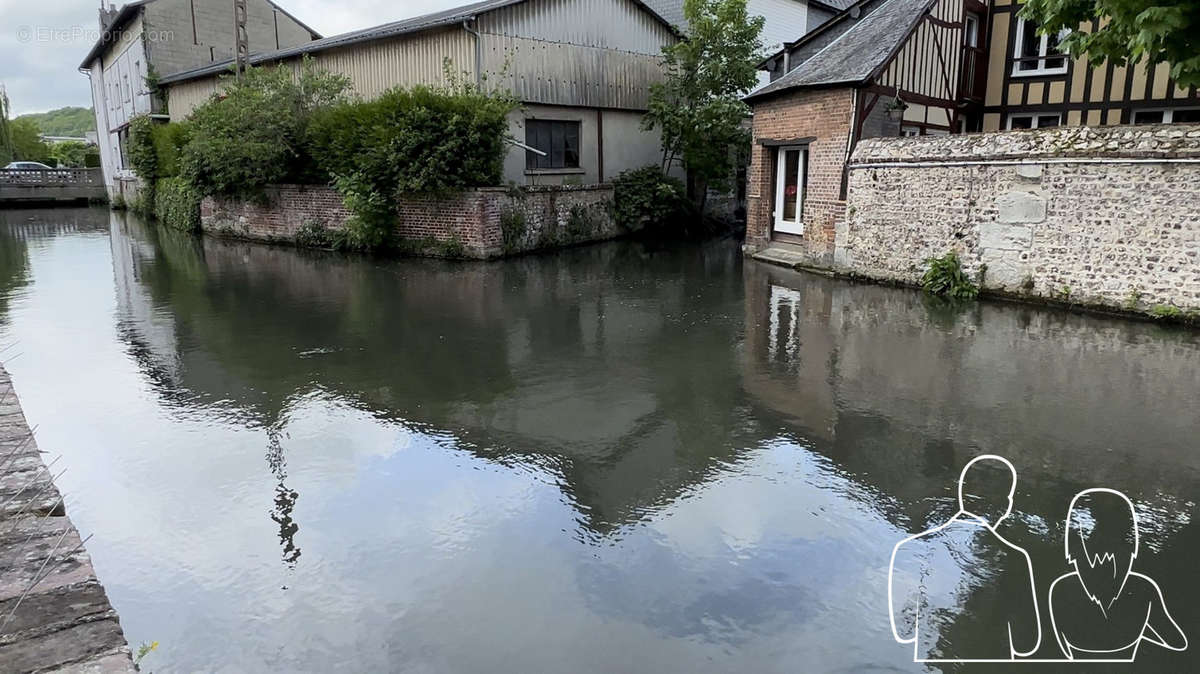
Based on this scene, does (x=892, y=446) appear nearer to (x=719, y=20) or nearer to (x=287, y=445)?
(x=287, y=445)

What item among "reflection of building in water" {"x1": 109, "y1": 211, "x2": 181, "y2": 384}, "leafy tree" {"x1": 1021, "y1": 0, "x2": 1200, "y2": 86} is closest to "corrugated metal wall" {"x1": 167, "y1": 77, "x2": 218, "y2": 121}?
"reflection of building in water" {"x1": 109, "y1": 211, "x2": 181, "y2": 384}

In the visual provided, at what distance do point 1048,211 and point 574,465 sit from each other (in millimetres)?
7934

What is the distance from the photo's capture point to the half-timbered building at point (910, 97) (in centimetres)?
1272

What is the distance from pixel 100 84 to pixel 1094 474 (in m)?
42.5

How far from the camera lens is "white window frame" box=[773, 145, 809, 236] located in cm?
1402

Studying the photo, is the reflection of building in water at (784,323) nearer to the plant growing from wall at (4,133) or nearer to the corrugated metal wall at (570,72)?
the corrugated metal wall at (570,72)

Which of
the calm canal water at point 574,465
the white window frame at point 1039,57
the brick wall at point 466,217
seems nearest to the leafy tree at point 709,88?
the brick wall at point 466,217

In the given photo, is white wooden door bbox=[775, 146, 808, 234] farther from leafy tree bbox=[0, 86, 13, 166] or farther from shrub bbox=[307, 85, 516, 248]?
leafy tree bbox=[0, 86, 13, 166]

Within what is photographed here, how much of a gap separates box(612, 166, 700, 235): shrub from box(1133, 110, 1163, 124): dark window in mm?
9245

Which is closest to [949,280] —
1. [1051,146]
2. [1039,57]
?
[1051,146]

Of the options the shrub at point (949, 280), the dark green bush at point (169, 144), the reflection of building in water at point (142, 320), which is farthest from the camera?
the dark green bush at point (169, 144)

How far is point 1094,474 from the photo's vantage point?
4852 mm

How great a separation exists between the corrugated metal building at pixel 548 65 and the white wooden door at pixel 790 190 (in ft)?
17.7

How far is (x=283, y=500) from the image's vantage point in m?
4.59
